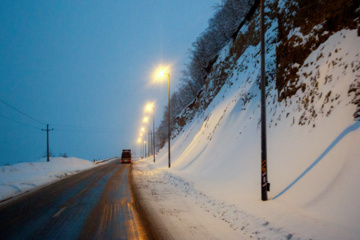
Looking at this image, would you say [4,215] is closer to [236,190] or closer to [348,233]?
[236,190]

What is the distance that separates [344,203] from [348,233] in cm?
105

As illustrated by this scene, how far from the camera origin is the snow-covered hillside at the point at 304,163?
5.53 m

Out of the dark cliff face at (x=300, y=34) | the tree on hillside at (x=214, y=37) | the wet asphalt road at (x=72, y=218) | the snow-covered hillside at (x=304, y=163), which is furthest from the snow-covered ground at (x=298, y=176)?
the tree on hillside at (x=214, y=37)

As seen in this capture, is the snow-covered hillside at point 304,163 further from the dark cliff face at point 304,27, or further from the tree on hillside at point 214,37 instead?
the tree on hillside at point 214,37

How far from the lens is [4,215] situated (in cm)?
757

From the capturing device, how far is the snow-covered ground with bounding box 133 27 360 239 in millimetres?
5516

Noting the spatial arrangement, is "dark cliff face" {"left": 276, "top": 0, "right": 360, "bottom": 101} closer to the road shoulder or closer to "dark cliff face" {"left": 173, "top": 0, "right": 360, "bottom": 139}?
"dark cliff face" {"left": 173, "top": 0, "right": 360, "bottom": 139}

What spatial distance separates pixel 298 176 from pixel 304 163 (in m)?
0.56

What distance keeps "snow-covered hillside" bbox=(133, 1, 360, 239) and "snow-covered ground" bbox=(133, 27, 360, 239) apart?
0.02 m

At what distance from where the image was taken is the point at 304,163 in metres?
7.98

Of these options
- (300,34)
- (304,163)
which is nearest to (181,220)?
(304,163)

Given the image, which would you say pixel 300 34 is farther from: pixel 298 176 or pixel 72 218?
pixel 72 218

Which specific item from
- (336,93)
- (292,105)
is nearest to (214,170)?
(292,105)

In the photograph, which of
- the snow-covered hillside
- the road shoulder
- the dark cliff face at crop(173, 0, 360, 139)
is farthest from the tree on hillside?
the road shoulder
